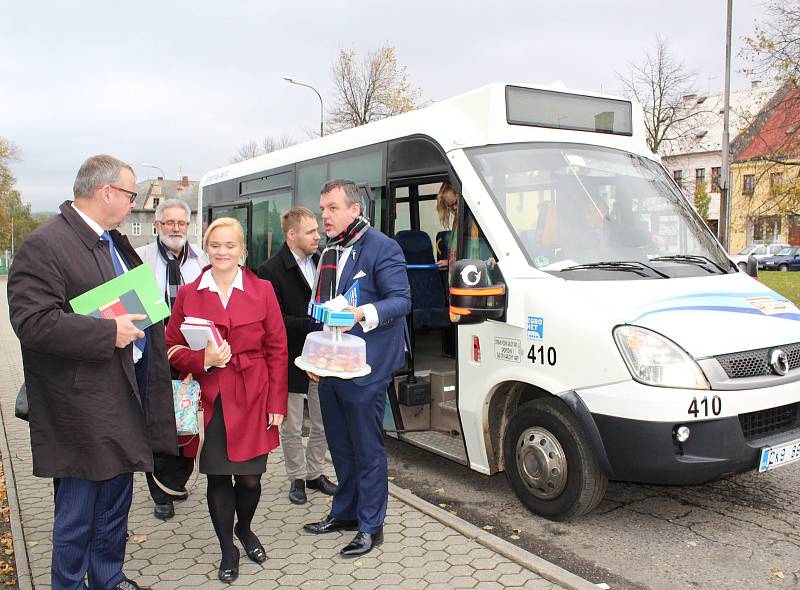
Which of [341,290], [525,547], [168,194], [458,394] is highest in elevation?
[168,194]

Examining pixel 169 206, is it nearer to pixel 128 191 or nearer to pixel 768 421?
pixel 128 191

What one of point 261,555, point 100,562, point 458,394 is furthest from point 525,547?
point 100,562

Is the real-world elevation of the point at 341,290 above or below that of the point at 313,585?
above

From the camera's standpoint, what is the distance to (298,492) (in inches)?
197

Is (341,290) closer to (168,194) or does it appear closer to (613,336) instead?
(613,336)

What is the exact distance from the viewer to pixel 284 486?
5.34 meters

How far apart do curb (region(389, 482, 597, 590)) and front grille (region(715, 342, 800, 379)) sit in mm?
1387

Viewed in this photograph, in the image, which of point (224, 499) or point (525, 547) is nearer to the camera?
point (224, 499)

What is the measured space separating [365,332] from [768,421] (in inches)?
93.6

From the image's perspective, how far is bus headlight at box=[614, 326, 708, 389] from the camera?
3.85m

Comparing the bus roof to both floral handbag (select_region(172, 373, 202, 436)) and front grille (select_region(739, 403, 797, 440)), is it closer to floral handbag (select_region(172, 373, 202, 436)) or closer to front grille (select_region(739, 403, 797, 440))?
front grille (select_region(739, 403, 797, 440))

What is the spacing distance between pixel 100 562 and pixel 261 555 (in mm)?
849

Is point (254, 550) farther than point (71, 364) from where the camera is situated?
Yes

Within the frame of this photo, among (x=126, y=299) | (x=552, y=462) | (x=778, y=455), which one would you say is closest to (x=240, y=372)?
(x=126, y=299)
